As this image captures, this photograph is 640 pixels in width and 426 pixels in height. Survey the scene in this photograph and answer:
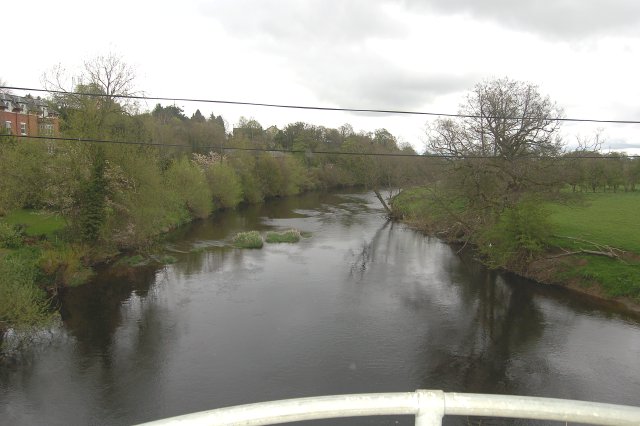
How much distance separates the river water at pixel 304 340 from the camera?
462 inches

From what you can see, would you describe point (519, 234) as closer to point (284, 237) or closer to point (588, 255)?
point (588, 255)

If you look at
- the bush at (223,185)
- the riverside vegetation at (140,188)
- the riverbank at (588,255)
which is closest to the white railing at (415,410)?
the riverside vegetation at (140,188)

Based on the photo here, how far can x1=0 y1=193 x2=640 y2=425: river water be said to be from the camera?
38.5 ft

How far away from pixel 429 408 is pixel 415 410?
0.06 m

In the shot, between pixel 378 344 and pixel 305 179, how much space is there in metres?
52.1

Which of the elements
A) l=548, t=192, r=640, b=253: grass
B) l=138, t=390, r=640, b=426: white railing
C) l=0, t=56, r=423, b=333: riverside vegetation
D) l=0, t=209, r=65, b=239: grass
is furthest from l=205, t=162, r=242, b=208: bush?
l=138, t=390, r=640, b=426: white railing

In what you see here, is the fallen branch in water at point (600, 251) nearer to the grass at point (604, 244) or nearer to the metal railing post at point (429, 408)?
the grass at point (604, 244)

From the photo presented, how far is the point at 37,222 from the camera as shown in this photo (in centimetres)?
2725

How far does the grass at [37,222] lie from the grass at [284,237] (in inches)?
505

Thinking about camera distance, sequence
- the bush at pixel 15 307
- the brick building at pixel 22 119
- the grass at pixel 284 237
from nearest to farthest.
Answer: the bush at pixel 15 307 → the grass at pixel 284 237 → the brick building at pixel 22 119

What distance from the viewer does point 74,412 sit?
10711 millimetres

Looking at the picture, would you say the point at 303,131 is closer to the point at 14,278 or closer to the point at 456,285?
the point at 456,285

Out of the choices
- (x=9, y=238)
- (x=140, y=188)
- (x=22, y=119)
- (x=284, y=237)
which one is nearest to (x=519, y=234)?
(x=284, y=237)

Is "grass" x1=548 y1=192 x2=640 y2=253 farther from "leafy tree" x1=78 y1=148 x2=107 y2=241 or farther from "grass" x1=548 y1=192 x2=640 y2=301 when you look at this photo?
"leafy tree" x1=78 y1=148 x2=107 y2=241
